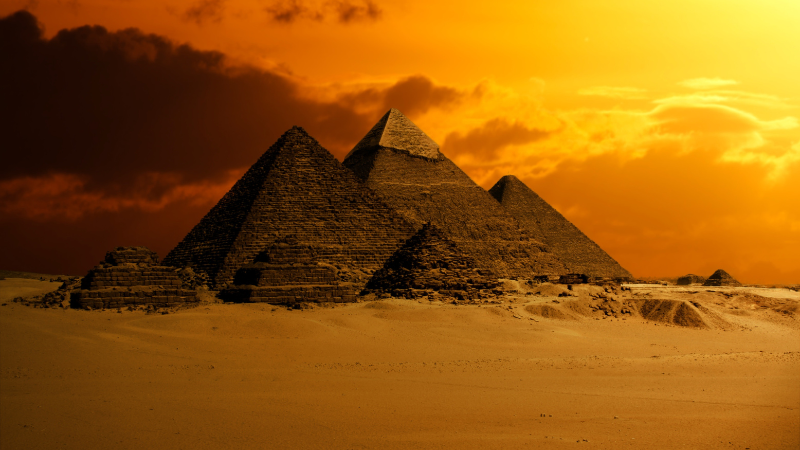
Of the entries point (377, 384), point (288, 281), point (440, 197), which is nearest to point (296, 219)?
point (288, 281)

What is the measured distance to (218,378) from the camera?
25.3ft

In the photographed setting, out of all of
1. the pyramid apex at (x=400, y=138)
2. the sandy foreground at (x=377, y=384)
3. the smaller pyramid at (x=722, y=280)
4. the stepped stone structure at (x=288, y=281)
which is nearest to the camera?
the sandy foreground at (x=377, y=384)

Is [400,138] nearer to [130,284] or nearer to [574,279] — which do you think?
[574,279]

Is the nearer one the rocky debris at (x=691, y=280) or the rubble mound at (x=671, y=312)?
the rubble mound at (x=671, y=312)

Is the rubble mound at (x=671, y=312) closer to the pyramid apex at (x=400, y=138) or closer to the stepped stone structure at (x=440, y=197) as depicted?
the stepped stone structure at (x=440, y=197)

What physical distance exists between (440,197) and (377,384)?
117 feet

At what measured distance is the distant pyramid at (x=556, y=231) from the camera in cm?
5144

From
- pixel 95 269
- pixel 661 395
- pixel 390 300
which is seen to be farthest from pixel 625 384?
pixel 95 269

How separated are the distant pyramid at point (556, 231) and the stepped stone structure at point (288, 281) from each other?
3572cm

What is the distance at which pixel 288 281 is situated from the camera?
1748cm

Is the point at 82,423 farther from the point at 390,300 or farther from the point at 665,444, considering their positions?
the point at 390,300

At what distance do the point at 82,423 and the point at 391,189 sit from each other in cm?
3674

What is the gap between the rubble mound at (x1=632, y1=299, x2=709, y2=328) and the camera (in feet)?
48.3

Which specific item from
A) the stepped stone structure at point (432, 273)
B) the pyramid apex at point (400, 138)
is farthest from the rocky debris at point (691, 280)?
the stepped stone structure at point (432, 273)
